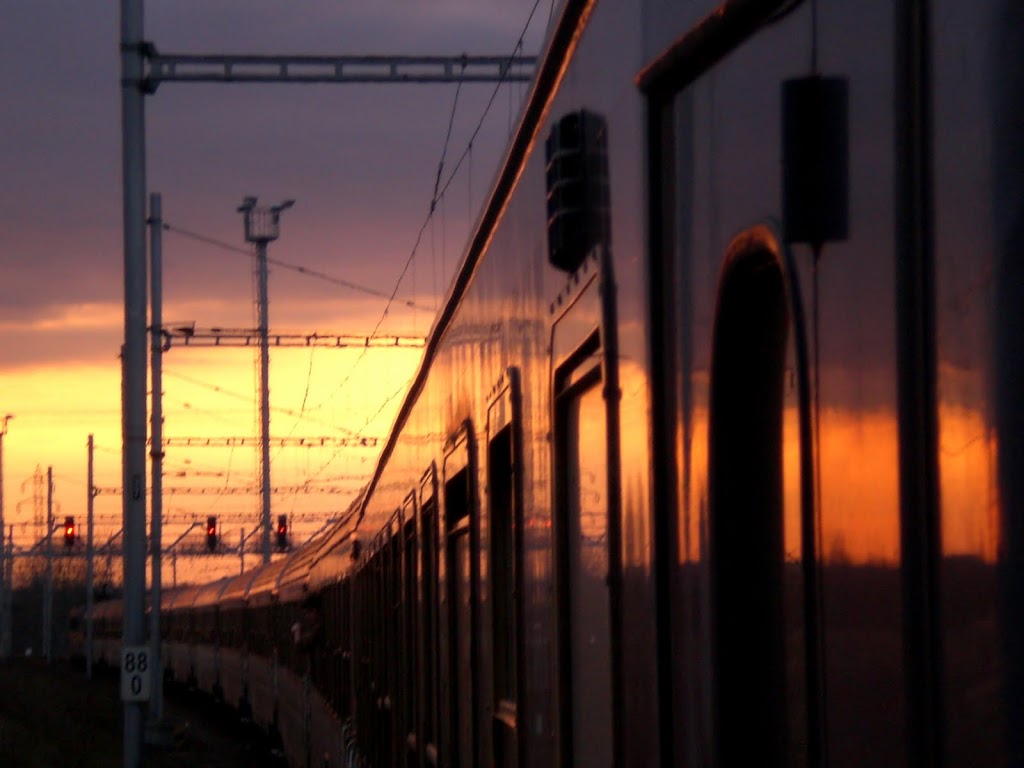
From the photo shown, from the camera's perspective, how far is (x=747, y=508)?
241 centimetres

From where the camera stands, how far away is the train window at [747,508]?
2.31 metres

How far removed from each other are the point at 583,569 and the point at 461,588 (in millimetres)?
2679

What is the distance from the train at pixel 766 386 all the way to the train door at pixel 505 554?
2 centimetres

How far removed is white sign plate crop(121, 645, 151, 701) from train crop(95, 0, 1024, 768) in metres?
10.4

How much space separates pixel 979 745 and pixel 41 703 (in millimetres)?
38035

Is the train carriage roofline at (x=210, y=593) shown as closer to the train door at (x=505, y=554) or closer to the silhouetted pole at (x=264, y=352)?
the silhouetted pole at (x=264, y=352)

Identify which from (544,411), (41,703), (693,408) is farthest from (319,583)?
(41,703)

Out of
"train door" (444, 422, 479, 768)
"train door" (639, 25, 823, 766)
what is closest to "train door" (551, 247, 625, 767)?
"train door" (639, 25, 823, 766)

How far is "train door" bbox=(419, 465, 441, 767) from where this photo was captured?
701 cm

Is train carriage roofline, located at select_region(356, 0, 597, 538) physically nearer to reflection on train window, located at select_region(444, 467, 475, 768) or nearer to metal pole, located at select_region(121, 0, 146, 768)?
reflection on train window, located at select_region(444, 467, 475, 768)

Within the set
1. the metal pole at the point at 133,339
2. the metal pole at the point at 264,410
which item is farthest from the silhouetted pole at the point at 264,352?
the metal pole at the point at 133,339

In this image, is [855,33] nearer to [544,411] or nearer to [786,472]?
[786,472]

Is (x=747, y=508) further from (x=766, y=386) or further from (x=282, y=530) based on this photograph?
(x=282, y=530)

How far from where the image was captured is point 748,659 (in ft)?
7.86
